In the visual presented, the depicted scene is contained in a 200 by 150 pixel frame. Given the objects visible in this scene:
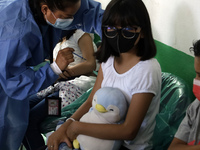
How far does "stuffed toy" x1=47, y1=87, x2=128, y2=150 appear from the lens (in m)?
1.17

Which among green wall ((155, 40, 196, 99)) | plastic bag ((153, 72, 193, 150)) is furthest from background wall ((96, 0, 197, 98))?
plastic bag ((153, 72, 193, 150))

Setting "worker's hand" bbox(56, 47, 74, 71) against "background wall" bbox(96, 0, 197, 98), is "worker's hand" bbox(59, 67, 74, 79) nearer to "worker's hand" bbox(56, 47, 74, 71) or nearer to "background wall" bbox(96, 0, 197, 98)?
"worker's hand" bbox(56, 47, 74, 71)

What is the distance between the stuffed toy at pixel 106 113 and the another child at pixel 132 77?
1.2 inches

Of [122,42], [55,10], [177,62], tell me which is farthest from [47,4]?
[177,62]

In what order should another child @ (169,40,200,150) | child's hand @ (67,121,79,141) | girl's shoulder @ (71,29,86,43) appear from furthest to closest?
1. girl's shoulder @ (71,29,86,43)
2. child's hand @ (67,121,79,141)
3. another child @ (169,40,200,150)

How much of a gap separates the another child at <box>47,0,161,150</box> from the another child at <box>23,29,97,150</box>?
0.71 metres

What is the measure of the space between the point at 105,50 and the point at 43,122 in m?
0.96

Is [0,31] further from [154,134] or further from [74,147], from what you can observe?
[154,134]

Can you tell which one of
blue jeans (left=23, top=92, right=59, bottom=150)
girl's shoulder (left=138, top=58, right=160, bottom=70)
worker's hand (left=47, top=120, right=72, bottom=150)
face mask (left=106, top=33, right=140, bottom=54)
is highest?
face mask (left=106, top=33, right=140, bottom=54)

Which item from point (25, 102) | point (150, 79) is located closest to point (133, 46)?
point (150, 79)

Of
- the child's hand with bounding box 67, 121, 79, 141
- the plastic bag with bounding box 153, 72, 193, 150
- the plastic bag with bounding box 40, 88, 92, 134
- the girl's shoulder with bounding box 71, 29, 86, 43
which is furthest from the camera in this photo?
the girl's shoulder with bounding box 71, 29, 86, 43

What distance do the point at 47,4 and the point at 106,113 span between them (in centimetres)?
74

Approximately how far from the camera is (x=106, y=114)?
1.19 m

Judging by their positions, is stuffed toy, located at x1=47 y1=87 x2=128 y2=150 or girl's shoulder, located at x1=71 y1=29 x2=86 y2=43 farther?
girl's shoulder, located at x1=71 y1=29 x2=86 y2=43
